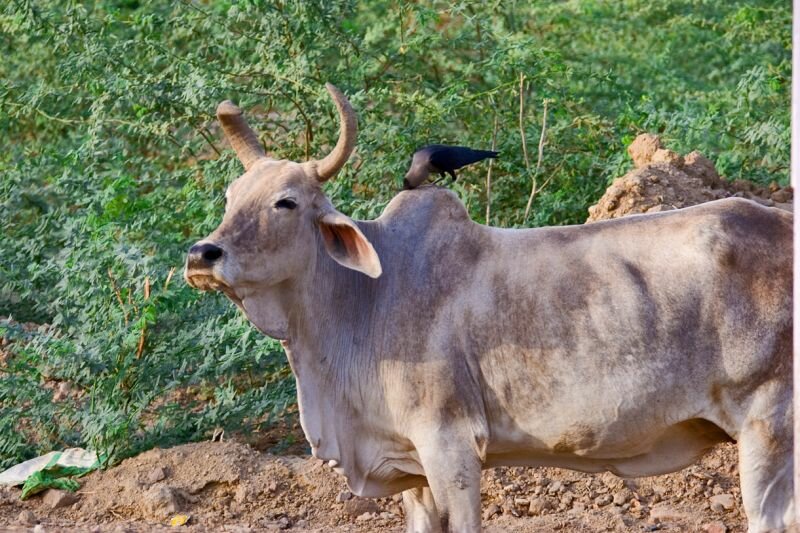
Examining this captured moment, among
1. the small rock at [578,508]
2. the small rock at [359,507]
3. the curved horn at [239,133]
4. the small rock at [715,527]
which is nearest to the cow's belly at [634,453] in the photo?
the small rock at [715,527]

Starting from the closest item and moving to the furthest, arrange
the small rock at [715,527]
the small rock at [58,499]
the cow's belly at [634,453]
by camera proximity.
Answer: the cow's belly at [634,453], the small rock at [715,527], the small rock at [58,499]

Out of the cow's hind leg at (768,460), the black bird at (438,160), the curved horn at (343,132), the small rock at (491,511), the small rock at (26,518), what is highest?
the curved horn at (343,132)

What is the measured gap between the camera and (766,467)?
4.54 m

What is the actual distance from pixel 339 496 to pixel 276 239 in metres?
1.68

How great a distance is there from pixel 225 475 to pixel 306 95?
2340mm

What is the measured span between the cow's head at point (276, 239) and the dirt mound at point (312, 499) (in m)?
1.26

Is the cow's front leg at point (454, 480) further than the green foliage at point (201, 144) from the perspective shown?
No

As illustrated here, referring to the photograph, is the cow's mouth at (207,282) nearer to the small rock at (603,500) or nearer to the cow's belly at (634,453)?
the cow's belly at (634,453)

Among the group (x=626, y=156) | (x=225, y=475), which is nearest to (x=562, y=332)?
(x=225, y=475)

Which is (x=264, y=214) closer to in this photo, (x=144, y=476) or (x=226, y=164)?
(x=144, y=476)

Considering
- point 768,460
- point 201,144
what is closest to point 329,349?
point 768,460

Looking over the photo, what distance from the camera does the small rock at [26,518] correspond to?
5742 millimetres

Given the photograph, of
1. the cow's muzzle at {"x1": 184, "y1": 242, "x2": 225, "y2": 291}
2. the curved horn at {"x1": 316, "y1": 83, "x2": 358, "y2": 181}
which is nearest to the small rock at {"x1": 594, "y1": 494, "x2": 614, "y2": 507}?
the curved horn at {"x1": 316, "y1": 83, "x2": 358, "y2": 181}

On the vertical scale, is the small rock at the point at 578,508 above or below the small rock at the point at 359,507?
below
